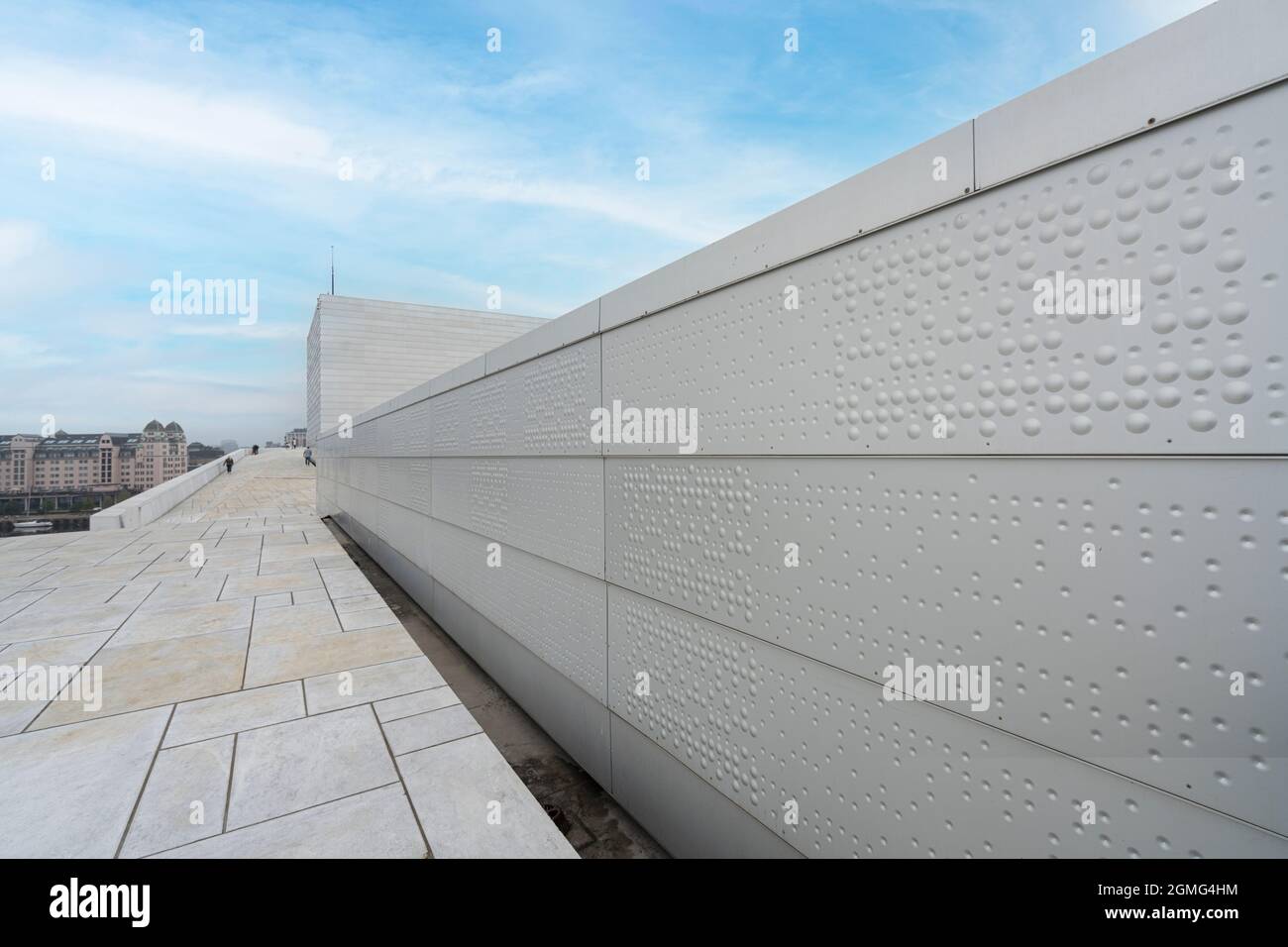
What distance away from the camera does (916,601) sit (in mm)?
1541

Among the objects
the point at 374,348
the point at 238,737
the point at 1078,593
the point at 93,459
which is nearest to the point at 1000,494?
the point at 1078,593

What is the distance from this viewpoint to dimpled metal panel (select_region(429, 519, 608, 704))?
10.7 ft

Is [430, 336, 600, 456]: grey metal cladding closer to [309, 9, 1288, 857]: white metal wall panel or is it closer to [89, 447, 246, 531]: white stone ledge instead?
[309, 9, 1288, 857]: white metal wall panel

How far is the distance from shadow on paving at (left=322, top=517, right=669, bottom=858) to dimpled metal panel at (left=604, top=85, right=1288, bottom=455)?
7.52 ft

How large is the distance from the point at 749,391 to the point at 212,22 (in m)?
9.10

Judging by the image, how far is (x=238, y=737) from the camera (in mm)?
3072

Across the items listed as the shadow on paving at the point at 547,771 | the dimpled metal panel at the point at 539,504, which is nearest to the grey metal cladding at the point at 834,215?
the dimpled metal panel at the point at 539,504

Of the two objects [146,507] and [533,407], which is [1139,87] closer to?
[533,407]

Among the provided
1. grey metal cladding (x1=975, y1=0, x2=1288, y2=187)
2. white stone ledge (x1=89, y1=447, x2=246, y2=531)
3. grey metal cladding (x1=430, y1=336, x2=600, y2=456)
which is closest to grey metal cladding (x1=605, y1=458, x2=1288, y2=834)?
grey metal cladding (x1=975, y1=0, x2=1288, y2=187)

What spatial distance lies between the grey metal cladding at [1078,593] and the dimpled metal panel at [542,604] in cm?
156

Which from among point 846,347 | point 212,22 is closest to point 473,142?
point 212,22

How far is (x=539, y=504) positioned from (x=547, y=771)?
1.78 metres

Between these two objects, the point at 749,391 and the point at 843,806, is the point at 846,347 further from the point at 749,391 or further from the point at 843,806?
the point at 843,806

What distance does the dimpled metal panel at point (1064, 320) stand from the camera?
994 mm
